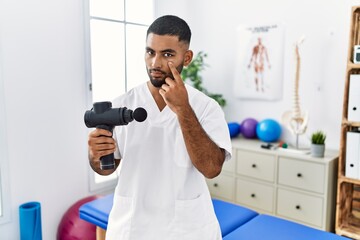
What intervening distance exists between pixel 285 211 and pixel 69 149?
1697mm

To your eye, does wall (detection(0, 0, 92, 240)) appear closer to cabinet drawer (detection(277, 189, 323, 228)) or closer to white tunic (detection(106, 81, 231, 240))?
white tunic (detection(106, 81, 231, 240))

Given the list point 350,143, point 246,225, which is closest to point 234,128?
point 350,143

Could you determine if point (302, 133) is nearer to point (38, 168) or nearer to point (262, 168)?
point (262, 168)

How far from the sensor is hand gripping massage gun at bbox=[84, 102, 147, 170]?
923mm

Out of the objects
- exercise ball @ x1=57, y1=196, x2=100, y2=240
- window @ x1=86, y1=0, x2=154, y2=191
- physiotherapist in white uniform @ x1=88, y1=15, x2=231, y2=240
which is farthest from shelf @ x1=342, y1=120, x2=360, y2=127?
exercise ball @ x1=57, y1=196, x2=100, y2=240

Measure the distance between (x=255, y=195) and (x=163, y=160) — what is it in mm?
1749

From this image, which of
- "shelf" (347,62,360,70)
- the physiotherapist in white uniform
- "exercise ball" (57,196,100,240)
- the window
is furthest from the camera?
the window

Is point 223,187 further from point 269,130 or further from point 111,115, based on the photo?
point 111,115

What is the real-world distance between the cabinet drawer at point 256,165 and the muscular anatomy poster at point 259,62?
600 mm

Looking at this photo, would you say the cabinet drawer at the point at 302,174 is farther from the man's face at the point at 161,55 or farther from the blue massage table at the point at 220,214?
the man's face at the point at 161,55

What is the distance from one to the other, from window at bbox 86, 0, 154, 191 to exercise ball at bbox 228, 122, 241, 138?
954mm

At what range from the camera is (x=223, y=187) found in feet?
9.21

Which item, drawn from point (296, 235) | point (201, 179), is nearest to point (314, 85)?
point (296, 235)

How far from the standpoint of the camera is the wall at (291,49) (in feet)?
8.30
